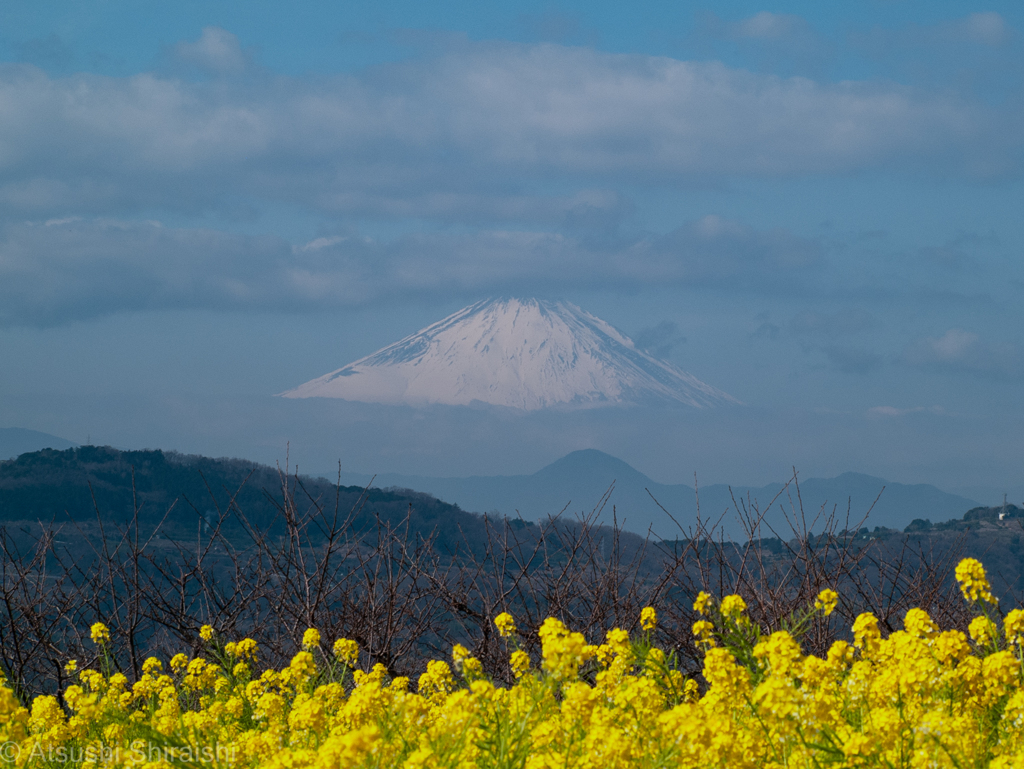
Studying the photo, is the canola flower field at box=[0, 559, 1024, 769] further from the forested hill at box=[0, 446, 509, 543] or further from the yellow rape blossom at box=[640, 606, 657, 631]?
the forested hill at box=[0, 446, 509, 543]

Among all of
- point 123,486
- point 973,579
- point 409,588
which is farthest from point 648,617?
point 123,486

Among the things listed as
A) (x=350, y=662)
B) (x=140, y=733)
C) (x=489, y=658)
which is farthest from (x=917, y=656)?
(x=489, y=658)

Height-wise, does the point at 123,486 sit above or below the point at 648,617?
below

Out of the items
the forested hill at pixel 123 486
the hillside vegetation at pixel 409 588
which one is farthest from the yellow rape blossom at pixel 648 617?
the forested hill at pixel 123 486

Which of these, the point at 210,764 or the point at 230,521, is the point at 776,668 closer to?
the point at 210,764

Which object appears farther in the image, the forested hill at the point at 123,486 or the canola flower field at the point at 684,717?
the forested hill at the point at 123,486

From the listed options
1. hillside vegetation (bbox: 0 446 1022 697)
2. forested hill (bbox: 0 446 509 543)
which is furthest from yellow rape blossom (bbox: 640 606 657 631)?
forested hill (bbox: 0 446 509 543)

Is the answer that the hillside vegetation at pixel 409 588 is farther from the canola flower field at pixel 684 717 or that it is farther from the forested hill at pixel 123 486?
the forested hill at pixel 123 486

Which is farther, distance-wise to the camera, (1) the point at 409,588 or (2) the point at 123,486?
(2) the point at 123,486

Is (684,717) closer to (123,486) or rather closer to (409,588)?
(409,588)

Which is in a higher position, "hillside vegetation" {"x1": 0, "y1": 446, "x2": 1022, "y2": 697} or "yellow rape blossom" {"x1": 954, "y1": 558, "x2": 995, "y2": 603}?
"yellow rape blossom" {"x1": 954, "y1": 558, "x2": 995, "y2": 603}

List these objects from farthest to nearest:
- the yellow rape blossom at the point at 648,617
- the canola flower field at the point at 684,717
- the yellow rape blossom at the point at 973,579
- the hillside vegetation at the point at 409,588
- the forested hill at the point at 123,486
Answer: the forested hill at the point at 123,486 < the hillside vegetation at the point at 409,588 < the yellow rape blossom at the point at 648,617 < the yellow rape blossom at the point at 973,579 < the canola flower field at the point at 684,717

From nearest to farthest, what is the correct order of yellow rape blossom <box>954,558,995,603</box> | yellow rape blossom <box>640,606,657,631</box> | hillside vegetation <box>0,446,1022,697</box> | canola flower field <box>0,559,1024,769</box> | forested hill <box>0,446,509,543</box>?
canola flower field <box>0,559,1024,769</box>, yellow rape blossom <box>954,558,995,603</box>, yellow rape blossom <box>640,606,657,631</box>, hillside vegetation <box>0,446,1022,697</box>, forested hill <box>0,446,509,543</box>

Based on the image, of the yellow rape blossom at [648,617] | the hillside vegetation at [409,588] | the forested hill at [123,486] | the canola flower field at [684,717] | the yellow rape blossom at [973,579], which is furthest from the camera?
the forested hill at [123,486]
